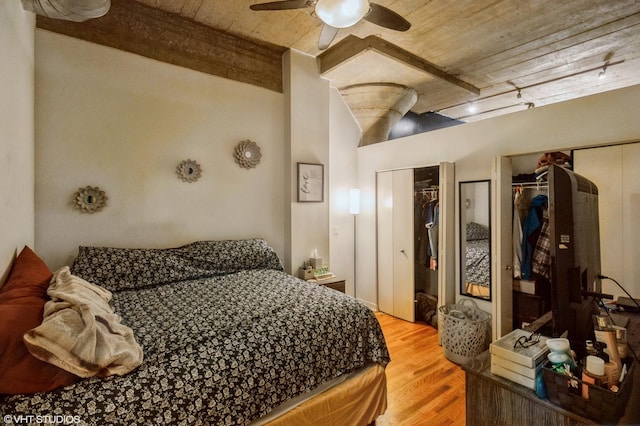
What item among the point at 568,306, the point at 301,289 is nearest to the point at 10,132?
the point at 301,289

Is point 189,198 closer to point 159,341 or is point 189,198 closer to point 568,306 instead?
point 159,341

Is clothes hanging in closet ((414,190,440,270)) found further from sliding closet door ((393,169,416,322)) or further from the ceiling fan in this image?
the ceiling fan

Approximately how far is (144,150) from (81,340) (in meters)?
1.97

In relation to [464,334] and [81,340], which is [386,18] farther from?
[464,334]

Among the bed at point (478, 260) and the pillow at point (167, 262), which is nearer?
the pillow at point (167, 262)

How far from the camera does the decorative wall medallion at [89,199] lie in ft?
7.71

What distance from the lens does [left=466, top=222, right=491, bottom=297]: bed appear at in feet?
9.63

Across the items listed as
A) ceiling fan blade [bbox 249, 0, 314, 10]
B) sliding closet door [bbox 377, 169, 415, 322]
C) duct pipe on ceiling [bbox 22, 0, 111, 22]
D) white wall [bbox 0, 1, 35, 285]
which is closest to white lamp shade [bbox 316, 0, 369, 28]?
ceiling fan blade [bbox 249, 0, 314, 10]

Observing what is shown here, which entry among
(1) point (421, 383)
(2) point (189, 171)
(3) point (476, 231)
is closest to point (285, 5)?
(2) point (189, 171)

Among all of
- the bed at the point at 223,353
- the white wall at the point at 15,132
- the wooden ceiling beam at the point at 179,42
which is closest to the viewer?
the bed at the point at 223,353

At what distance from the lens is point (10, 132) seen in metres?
1.48

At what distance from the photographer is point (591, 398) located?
86cm

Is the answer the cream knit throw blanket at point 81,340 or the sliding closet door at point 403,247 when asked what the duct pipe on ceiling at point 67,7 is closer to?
the cream knit throw blanket at point 81,340

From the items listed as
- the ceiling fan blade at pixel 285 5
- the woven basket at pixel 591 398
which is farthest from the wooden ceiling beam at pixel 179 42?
the woven basket at pixel 591 398
